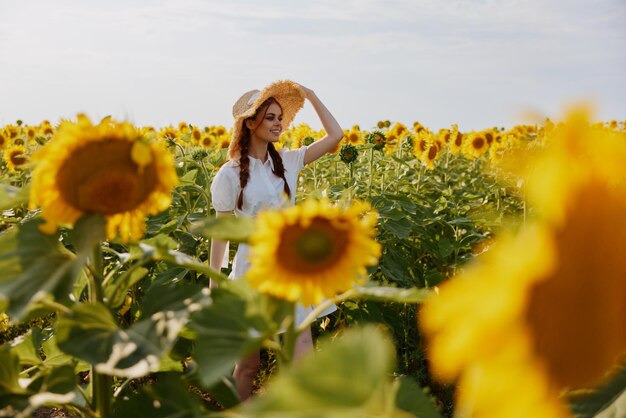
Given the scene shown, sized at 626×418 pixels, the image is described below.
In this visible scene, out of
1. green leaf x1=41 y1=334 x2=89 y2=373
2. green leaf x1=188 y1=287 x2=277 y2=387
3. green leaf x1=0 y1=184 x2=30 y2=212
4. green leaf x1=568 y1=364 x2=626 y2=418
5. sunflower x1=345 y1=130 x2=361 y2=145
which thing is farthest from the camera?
sunflower x1=345 y1=130 x2=361 y2=145

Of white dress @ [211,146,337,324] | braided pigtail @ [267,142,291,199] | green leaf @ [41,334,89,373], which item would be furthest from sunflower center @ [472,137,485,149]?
green leaf @ [41,334,89,373]

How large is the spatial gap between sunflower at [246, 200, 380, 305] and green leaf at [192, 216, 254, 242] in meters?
0.02

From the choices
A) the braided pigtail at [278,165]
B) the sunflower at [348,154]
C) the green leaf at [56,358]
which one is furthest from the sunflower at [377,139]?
the green leaf at [56,358]

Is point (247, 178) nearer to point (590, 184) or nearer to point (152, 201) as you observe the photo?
point (152, 201)

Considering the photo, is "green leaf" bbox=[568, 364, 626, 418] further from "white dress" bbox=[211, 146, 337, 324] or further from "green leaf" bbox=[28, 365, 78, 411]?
"white dress" bbox=[211, 146, 337, 324]

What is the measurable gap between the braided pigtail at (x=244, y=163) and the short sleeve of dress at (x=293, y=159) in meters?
0.28

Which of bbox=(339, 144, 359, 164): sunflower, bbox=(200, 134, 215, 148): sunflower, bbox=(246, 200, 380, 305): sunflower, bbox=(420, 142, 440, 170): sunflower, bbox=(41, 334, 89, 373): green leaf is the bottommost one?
bbox=(200, 134, 215, 148): sunflower

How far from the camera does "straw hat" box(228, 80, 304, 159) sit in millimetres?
2875

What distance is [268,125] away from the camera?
2.87 meters

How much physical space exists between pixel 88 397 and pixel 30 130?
9.72m

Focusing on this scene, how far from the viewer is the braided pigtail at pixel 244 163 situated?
2736 millimetres

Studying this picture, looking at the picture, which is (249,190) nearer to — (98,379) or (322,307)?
(98,379)

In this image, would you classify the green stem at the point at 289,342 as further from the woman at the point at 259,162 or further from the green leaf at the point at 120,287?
the woman at the point at 259,162

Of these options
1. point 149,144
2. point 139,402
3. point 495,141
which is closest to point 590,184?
point 149,144
